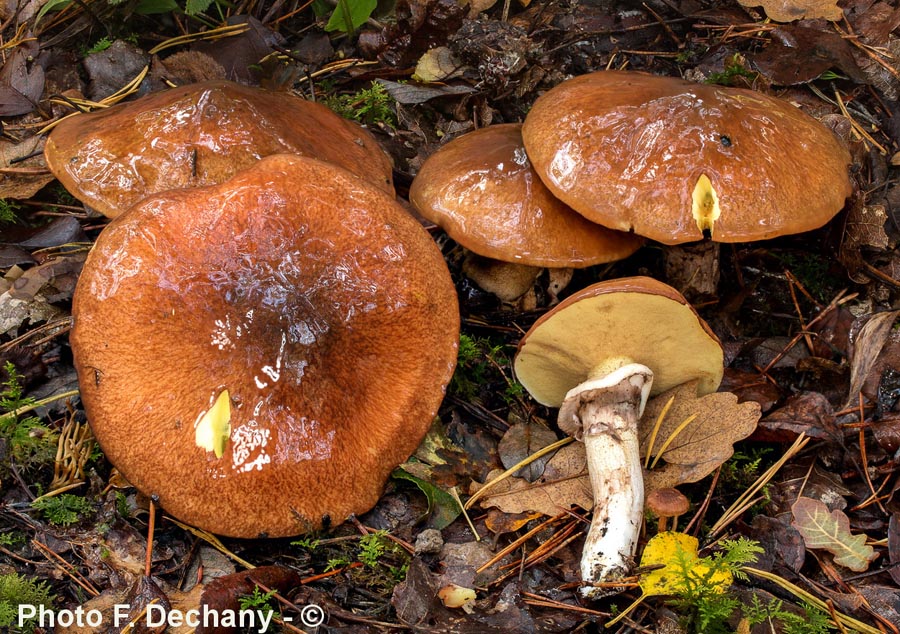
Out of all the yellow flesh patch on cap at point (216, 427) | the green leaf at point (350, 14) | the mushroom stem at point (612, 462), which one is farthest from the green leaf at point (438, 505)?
the green leaf at point (350, 14)

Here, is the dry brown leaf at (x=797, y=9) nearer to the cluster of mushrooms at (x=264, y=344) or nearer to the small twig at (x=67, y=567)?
the cluster of mushrooms at (x=264, y=344)

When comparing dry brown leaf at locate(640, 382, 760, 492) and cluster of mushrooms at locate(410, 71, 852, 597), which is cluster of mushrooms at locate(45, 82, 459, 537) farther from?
dry brown leaf at locate(640, 382, 760, 492)

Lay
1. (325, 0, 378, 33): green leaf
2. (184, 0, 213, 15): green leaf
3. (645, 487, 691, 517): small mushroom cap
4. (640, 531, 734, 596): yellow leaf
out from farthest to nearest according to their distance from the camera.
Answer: (325, 0, 378, 33): green leaf, (184, 0, 213, 15): green leaf, (645, 487, 691, 517): small mushroom cap, (640, 531, 734, 596): yellow leaf

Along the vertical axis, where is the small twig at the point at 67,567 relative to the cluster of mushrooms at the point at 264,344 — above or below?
below

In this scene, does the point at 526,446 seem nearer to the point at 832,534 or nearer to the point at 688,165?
the point at 832,534

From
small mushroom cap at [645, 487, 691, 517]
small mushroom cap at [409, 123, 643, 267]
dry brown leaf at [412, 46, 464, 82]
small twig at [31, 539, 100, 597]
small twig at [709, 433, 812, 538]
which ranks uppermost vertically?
dry brown leaf at [412, 46, 464, 82]

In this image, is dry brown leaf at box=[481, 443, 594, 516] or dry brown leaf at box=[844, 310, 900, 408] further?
dry brown leaf at box=[844, 310, 900, 408]

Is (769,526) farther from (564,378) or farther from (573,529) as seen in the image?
(564,378)

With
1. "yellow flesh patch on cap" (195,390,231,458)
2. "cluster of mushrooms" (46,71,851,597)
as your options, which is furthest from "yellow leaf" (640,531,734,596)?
"yellow flesh patch on cap" (195,390,231,458)
